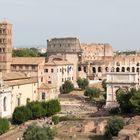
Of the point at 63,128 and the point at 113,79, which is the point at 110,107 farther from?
the point at 63,128

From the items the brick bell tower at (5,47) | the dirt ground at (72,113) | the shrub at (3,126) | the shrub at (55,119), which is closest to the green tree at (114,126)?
the dirt ground at (72,113)

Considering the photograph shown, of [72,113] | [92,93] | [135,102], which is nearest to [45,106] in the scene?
[72,113]

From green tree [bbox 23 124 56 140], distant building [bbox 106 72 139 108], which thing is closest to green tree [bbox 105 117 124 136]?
green tree [bbox 23 124 56 140]

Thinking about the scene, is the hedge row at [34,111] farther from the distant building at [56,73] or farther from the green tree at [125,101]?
the distant building at [56,73]

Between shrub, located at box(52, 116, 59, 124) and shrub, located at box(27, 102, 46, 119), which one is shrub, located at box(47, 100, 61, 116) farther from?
shrub, located at box(52, 116, 59, 124)

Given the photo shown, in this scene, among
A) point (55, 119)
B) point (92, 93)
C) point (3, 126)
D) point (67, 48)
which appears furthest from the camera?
point (67, 48)

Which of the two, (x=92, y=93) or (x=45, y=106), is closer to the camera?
(x=45, y=106)

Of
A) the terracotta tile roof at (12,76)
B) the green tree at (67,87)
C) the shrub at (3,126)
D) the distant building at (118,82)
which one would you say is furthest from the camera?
the green tree at (67,87)

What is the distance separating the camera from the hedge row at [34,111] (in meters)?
47.5

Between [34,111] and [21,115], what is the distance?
1583 millimetres

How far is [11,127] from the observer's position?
45438mm

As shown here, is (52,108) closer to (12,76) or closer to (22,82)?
(22,82)

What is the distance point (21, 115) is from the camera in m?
47.3

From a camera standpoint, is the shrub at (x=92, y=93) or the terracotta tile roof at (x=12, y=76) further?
the shrub at (x=92, y=93)
